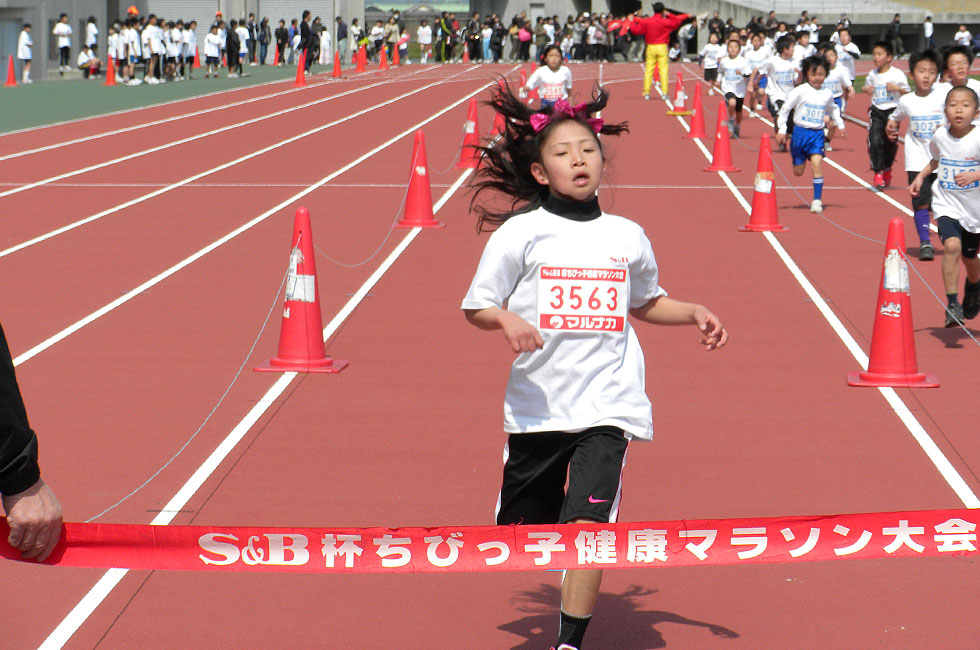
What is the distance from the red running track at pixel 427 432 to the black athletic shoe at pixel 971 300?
34cm

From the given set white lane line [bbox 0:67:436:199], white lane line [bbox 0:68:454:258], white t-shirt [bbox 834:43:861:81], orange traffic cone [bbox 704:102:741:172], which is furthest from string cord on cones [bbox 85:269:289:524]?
white t-shirt [bbox 834:43:861:81]

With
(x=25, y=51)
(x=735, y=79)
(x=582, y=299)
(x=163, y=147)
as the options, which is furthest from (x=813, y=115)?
(x=25, y=51)

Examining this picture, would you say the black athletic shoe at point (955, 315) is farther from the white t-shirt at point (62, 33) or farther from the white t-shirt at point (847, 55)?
the white t-shirt at point (62, 33)

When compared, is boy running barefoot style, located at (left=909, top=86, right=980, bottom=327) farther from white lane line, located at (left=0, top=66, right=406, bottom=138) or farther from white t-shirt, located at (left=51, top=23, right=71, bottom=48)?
white t-shirt, located at (left=51, top=23, right=71, bottom=48)

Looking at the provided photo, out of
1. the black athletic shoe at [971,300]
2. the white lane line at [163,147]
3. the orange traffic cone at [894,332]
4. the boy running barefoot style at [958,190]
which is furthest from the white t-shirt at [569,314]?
the white lane line at [163,147]

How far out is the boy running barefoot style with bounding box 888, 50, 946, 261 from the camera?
13.4 meters

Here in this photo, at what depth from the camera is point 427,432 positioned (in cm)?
795

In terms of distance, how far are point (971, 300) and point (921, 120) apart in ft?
11.0

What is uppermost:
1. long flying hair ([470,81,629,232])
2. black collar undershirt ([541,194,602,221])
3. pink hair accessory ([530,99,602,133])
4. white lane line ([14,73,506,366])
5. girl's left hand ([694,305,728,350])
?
pink hair accessory ([530,99,602,133])

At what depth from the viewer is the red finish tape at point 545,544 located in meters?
3.88

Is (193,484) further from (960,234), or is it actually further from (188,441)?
(960,234)

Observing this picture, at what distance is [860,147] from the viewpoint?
26.9 meters

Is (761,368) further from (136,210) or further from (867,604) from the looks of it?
(136,210)

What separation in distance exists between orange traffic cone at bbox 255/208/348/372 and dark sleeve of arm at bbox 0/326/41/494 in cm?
633
